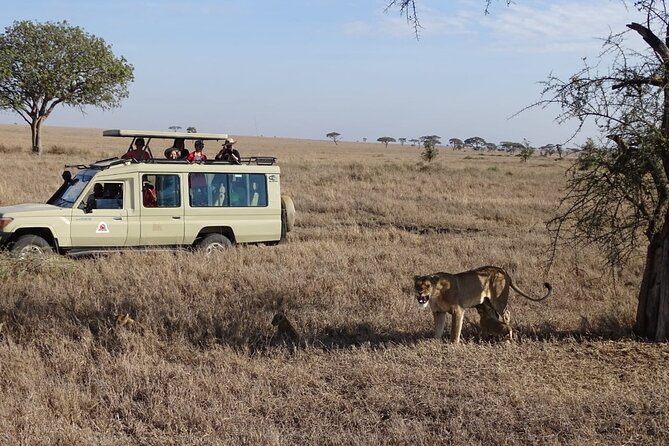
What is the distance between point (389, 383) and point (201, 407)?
1.54 meters

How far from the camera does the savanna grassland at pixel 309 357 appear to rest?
15.1 feet

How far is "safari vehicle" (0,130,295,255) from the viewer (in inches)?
389

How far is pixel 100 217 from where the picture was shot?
1018 cm

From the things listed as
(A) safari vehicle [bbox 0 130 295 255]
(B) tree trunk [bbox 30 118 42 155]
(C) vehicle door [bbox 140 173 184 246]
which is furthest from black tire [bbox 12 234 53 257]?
(B) tree trunk [bbox 30 118 42 155]

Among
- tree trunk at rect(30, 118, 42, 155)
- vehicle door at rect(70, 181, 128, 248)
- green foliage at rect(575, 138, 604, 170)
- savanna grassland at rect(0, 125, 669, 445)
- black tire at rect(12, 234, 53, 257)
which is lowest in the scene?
savanna grassland at rect(0, 125, 669, 445)

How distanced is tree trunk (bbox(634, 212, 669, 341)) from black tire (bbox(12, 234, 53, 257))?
7.81 meters

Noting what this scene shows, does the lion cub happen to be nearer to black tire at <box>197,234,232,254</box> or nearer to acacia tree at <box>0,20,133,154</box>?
black tire at <box>197,234,232,254</box>

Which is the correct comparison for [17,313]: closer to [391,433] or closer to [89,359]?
[89,359]

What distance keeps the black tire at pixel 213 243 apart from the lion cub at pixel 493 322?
5.23m

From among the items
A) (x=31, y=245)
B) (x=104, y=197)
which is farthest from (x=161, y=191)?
(x=31, y=245)

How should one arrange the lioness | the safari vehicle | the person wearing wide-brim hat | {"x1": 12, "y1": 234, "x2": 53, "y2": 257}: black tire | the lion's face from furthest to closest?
the person wearing wide-brim hat, the safari vehicle, {"x1": 12, "y1": 234, "x2": 53, "y2": 257}: black tire, the lioness, the lion's face

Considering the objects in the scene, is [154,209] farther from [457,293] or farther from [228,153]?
[457,293]

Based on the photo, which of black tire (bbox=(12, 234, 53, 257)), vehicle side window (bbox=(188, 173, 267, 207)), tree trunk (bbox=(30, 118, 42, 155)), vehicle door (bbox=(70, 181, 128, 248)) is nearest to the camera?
black tire (bbox=(12, 234, 53, 257))

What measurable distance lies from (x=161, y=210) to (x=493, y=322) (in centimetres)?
598
